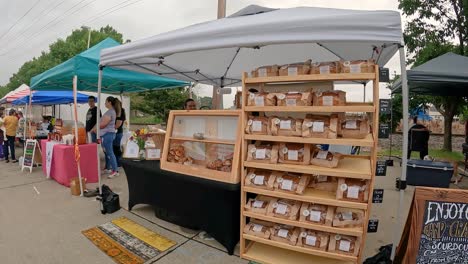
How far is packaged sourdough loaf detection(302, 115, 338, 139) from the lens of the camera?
6.95 ft

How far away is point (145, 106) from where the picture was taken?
20.0m

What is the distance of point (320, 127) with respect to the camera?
2.15 m

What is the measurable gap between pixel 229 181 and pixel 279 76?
110cm

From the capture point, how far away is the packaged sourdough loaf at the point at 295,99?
220cm

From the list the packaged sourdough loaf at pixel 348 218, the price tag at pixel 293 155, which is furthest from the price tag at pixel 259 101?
the packaged sourdough loaf at pixel 348 218

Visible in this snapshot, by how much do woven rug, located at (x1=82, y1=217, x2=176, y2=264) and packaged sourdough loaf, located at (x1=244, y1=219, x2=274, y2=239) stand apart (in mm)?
895

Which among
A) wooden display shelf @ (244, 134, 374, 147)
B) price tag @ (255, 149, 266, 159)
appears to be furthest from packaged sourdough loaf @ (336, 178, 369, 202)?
price tag @ (255, 149, 266, 159)

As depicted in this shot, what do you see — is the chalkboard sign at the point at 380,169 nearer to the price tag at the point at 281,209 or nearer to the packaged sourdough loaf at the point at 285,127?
the packaged sourdough loaf at the point at 285,127

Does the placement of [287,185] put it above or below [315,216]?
above

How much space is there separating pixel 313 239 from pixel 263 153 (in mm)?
857

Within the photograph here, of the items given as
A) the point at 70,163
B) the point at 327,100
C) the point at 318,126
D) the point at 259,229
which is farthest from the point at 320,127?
the point at 70,163

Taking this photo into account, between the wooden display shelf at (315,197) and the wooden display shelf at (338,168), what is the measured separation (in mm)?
211

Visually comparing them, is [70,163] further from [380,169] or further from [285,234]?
[380,169]

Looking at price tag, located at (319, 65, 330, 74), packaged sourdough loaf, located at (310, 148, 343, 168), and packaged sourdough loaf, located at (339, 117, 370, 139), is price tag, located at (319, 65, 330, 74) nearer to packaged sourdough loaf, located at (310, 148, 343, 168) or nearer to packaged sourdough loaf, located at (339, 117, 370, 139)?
packaged sourdough loaf, located at (339, 117, 370, 139)
